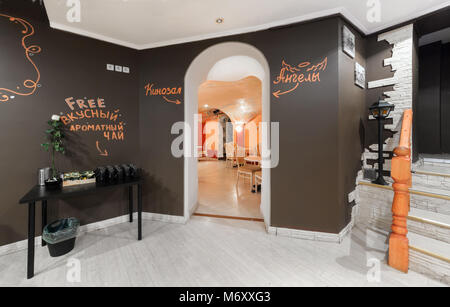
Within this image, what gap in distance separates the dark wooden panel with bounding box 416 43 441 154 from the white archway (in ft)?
9.07

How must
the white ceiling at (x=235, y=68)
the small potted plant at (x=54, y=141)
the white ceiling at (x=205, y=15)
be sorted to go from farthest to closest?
the white ceiling at (x=235, y=68)
the small potted plant at (x=54, y=141)
the white ceiling at (x=205, y=15)

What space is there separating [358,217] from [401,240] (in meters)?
0.98

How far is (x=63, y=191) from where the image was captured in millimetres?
1892

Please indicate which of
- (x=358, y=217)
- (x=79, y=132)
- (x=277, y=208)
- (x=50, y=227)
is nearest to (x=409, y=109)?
(x=358, y=217)

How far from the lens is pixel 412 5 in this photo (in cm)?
207

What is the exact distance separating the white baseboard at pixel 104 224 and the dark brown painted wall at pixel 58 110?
0.23 ft

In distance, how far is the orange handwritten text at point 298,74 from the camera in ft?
7.38

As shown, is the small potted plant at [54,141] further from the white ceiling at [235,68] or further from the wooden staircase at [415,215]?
the wooden staircase at [415,215]

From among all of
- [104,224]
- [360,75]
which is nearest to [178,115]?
[104,224]

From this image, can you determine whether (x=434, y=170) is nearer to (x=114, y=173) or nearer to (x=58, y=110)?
(x=114, y=173)

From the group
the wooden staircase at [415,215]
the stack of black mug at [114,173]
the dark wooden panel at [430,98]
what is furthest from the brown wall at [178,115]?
the dark wooden panel at [430,98]

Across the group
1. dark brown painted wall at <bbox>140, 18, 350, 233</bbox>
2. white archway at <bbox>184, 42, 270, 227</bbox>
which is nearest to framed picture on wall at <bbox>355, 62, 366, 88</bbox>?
dark brown painted wall at <bbox>140, 18, 350, 233</bbox>

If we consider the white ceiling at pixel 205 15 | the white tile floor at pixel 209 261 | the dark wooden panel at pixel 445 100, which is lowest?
the white tile floor at pixel 209 261
